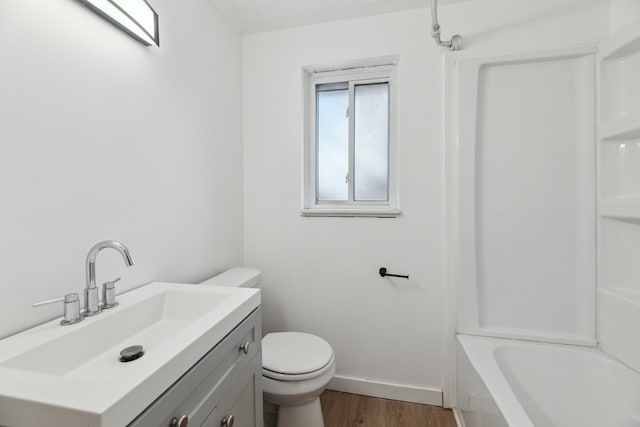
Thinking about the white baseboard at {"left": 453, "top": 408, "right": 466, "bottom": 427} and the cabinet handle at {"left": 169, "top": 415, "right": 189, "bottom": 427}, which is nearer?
the cabinet handle at {"left": 169, "top": 415, "right": 189, "bottom": 427}

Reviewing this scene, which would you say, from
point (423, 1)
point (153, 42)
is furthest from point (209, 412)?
point (423, 1)

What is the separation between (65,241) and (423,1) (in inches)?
79.2

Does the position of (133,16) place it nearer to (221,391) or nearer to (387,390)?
(221,391)

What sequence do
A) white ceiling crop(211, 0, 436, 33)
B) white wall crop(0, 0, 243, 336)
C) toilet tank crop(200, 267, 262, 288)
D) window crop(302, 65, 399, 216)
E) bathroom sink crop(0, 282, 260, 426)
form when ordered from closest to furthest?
bathroom sink crop(0, 282, 260, 426)
white wall crop(0, 0, 243, 336)
toilet tank crop(200, 267, 262, 288)
white ceiling crop(211, 0, 436, 33)
window crop(302, 65, 399, 216)

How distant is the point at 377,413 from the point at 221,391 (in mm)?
1166

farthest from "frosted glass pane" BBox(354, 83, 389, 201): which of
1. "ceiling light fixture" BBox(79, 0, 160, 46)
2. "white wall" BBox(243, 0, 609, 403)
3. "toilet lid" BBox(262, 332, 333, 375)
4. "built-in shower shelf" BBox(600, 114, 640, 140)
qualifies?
"ceiling light fixture" BBox(79, 0, 160, 46)

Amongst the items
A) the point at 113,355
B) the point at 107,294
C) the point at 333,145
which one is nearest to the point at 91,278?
the point at 107,294

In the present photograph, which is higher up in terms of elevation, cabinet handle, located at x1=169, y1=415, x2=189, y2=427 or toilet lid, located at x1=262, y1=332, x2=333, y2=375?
cabinet handle, located at x1=169, y1=415, x2=189, y2=427

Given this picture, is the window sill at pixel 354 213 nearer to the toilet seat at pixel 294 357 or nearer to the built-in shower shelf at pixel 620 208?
the toilet seat at pixel 294 357

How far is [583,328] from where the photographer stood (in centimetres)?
146

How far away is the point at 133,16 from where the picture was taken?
1.04 meters

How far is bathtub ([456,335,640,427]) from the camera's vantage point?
3.92 feet

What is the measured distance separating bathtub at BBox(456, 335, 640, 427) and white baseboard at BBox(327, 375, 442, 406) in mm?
175

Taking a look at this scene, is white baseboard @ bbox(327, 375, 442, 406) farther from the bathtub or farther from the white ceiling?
the white ceiling
